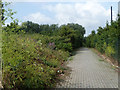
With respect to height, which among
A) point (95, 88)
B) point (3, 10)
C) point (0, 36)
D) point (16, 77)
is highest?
point (3, 10)

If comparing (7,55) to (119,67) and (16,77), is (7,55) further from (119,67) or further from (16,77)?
(119,67)

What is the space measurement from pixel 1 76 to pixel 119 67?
23.3 ft

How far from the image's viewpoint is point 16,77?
3955mm

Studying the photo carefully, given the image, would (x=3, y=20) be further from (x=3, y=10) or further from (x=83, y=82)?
(x=83, y=82)

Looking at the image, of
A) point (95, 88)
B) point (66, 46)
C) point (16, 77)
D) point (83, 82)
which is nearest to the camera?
point (16, 77)

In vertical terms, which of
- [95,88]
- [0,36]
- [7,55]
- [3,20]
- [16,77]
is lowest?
[95,88]

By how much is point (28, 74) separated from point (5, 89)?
89 centimetres

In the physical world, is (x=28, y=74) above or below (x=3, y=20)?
below

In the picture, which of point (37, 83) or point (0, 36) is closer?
point (0, 36)

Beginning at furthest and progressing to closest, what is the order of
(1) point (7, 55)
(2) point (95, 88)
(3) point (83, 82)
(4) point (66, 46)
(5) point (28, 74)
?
(4) point (66, 46) < (3) point (83, 82) < (2) point (95, 88) < (5) point (28, 74) < (1) point (7, 55)

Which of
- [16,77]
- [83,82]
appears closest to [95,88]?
[83,82]

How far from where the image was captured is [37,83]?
14.7 ft

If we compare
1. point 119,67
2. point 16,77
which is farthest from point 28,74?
point 119,67

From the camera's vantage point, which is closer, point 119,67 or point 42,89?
point 42,89
